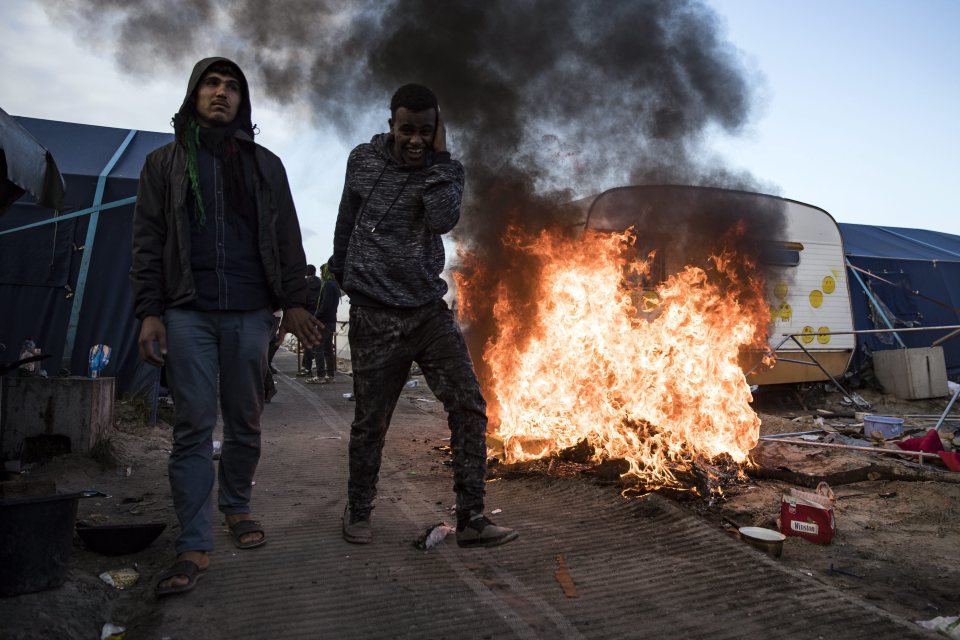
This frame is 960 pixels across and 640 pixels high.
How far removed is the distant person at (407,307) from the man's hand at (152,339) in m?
0.96

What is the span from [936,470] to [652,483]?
2.87 meters

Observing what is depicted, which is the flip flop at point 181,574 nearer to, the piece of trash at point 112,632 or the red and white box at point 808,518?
the piece of trash at point 112,632

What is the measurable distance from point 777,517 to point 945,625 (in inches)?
63.9

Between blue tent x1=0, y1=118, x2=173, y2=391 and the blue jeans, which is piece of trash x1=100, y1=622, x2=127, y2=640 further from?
blue tent x1=0, y1=118, x2=173, y2=391

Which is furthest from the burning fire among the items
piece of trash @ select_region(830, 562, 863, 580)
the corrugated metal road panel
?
piece of trash @ select_region(830, 562, 863, 580)

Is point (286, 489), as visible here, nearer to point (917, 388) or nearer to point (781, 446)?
point (781, 446)

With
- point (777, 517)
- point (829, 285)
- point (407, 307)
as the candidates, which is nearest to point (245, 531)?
point (407, 307)

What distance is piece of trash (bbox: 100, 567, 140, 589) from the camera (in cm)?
286

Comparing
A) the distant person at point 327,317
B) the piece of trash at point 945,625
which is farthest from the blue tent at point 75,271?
the piece of trash at point 945,625

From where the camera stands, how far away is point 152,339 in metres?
2.93

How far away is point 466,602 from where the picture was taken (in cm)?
278

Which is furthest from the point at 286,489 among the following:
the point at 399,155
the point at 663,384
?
the point at 663,384

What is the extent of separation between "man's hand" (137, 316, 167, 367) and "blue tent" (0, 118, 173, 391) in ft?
15.4

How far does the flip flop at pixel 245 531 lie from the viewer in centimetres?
331
